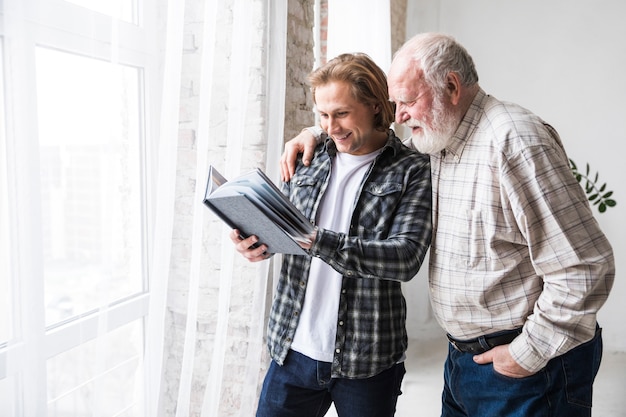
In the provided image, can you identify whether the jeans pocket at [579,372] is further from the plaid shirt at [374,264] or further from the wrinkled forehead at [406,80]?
the wrinkled forehead at [406,80]

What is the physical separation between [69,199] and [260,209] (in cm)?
44

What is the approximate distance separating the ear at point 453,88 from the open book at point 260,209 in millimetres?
477

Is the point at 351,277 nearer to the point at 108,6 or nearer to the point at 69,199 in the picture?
the point at 69,199

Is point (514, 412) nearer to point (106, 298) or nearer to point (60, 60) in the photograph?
point (106, 298)

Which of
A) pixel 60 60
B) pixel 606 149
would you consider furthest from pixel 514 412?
pixel 606 149

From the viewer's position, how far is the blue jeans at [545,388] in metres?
1.31

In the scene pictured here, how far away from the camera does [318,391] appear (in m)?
1.47

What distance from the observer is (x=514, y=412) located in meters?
1.33

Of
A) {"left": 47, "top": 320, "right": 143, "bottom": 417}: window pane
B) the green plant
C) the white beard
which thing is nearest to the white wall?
the green plant

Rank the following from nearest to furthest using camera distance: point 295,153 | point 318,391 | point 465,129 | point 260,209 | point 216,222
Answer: point 260,209 → point 465,129 → point 318,391 → point 295,153 → point 216,222

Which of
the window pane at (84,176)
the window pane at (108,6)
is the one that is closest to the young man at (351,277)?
the window pane at (84,176)

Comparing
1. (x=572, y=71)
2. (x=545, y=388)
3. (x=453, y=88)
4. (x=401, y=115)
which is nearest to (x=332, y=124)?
(x=401, y=115)

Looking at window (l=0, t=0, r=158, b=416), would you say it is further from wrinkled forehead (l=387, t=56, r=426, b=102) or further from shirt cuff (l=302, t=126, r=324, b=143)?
wrinkled forehead (l=387, t=56, r=426, b=102)

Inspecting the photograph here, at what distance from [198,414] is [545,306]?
1074mm
